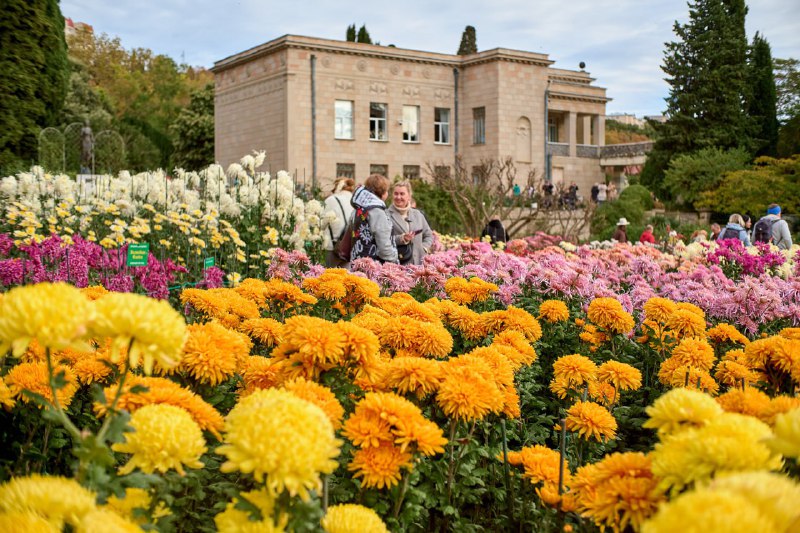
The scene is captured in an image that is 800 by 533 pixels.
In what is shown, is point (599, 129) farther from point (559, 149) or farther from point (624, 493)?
point (624, 493)

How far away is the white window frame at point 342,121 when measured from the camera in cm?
3341

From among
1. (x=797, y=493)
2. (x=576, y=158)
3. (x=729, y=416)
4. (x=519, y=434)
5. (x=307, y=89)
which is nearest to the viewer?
(x=797, y=493)

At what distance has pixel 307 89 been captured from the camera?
32.1m

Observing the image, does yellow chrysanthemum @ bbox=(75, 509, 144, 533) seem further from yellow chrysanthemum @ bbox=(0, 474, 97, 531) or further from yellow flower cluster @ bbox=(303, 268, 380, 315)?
yellow flower cluster @ bbox=(303, 268, 380, 315)

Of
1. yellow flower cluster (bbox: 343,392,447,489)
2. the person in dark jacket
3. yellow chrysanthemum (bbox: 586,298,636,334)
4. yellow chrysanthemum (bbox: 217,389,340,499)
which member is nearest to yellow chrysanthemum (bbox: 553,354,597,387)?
yellow chrysanthemum (bbox: 586,298,636,334)

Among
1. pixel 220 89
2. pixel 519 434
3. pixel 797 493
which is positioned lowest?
pixel 519 434

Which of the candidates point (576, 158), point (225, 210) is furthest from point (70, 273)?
point (576, 158)

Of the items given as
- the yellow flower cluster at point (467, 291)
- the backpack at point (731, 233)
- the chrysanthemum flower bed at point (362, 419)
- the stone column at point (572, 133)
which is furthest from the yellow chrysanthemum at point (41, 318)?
the stone column at point (572, 133)

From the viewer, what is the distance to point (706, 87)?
116 feet

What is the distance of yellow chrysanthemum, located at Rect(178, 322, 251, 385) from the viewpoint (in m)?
1.94

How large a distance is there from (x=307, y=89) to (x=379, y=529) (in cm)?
3220

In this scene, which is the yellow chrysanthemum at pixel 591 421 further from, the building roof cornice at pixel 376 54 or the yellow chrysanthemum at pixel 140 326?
the building roof cornice at pixel 376 54

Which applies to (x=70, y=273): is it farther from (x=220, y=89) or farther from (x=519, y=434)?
(x=220, y=89)

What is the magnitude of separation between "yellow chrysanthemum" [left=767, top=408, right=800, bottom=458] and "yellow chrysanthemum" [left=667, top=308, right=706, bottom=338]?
2258 mm
